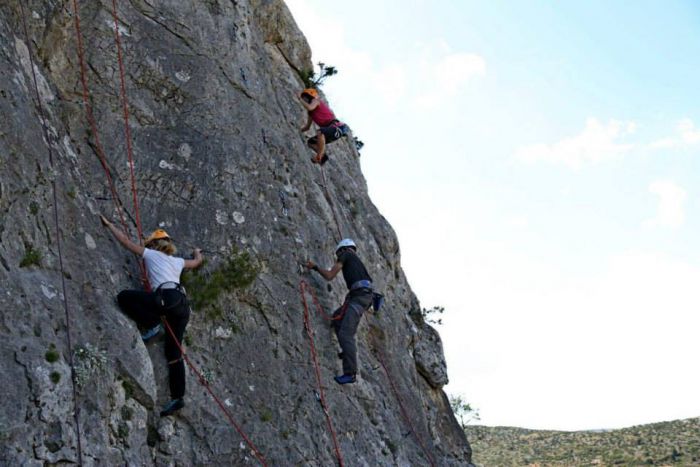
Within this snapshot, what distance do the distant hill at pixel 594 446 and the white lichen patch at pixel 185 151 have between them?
37.9 metres

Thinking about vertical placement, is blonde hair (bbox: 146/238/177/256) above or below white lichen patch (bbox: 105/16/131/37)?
below

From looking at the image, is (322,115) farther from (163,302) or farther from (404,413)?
(163,302)

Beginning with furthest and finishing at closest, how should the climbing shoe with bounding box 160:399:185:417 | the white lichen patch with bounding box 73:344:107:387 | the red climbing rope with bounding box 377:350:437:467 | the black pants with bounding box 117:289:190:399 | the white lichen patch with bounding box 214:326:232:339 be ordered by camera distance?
the red climbing rope with bounding box 377:350:437:467 < the white lichen patch with bounding box 214:326:232:339 < the black pants with bounding box 117:289:190:399 < the climbing shoe with bounding box 160:399:185:417 < the white lichen patch with bounding box 73:344:107:387

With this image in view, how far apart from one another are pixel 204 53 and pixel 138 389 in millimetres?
7423

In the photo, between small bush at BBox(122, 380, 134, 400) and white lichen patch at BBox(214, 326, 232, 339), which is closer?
small bush at BBox(122, 380, 134, 400)

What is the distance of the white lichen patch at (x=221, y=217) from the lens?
12023 millimetres

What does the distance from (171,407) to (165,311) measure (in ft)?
3.92

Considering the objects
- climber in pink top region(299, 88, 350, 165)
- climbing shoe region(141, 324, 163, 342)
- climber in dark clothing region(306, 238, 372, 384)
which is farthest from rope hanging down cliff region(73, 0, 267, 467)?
→ climber in pink top region(299, 88, 350, 165)

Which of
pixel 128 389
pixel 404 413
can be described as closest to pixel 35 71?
pixel 128 389

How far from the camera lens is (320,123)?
16.7 meters

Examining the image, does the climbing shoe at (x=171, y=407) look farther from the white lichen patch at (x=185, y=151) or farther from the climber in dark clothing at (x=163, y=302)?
the white lichen patch at (x=185, y=151)

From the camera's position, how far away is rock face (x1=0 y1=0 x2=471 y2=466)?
825 cm

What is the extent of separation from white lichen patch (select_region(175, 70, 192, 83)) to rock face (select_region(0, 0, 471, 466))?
0.13ft

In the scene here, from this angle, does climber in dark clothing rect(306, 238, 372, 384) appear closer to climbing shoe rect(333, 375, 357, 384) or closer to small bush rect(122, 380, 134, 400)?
climbing shoe rect(333, 375, 357, 384)
